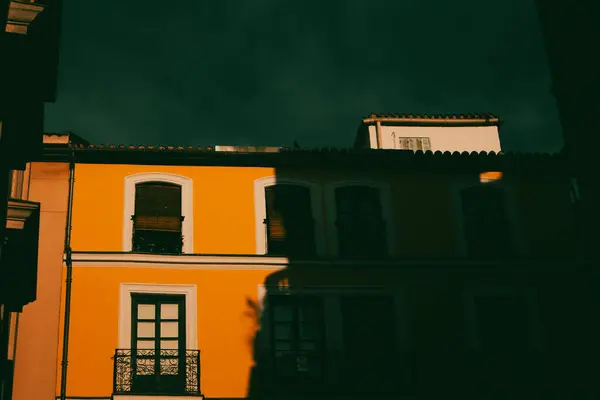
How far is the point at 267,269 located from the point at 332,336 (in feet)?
7.24

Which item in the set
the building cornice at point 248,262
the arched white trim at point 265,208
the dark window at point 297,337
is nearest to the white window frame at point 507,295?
the building cornice at point 248,262

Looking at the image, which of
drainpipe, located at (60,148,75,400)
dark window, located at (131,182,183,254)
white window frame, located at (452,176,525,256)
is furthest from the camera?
white window frame, located at (452,176,525,256)

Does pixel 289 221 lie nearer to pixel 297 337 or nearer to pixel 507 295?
pixel 297 337

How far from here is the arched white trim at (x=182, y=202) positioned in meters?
20.4

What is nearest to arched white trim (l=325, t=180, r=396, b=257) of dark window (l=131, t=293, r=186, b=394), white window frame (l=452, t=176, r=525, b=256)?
white window frame (l=452, t=176, r=525, b=256)

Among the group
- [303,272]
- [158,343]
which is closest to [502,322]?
[303,272]

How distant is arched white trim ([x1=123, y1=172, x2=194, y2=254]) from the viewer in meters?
20.4

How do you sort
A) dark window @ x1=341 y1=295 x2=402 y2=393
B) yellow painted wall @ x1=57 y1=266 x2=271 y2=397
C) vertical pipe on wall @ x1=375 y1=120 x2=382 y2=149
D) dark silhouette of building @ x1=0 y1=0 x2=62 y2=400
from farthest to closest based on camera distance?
vertical pipe on wall @ x1=375 y1=120 x2=382 y2=149 → dark window @ x1=341 y1=295 x2=402 y2=393 → yellow painted wall @ x1=57 y1=266 x2=271 y2=397 → dark silhouette of building @ x1=0 y1=0 x2=62 y2=400

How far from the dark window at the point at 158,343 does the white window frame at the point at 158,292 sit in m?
0.14

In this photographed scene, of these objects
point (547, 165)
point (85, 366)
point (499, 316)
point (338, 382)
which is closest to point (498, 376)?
point (499, 316)

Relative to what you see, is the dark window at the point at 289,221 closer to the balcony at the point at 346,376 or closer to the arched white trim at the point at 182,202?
the arched white trim at the point at 182,202

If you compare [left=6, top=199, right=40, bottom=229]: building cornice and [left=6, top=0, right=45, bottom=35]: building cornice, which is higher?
[left=6, top=0, right=45, bottom=35]: building cornice

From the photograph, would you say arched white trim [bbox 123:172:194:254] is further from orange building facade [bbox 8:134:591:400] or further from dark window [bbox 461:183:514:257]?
dark window [bbox 461:183:514:257]

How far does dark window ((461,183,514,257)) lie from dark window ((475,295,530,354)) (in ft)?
3.96
